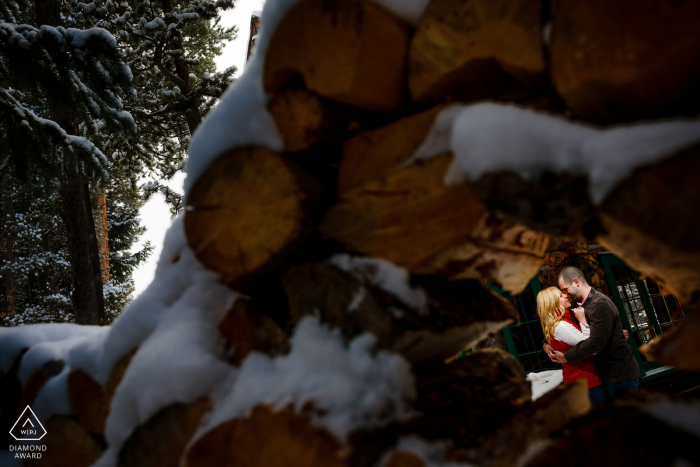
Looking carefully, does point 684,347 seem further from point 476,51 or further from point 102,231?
point 102,231

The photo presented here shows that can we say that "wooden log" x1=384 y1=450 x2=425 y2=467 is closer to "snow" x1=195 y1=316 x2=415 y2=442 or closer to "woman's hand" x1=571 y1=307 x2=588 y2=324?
"snow" x1=195 y1=316 x2=415 y2=442

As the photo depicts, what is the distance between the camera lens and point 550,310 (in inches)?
116

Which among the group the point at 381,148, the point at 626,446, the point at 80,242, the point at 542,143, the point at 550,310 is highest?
the point at 80,242

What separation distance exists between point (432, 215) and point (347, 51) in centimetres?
42

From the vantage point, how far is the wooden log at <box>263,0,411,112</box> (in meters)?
0.86

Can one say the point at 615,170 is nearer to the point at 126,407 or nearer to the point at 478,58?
the point at 478,58

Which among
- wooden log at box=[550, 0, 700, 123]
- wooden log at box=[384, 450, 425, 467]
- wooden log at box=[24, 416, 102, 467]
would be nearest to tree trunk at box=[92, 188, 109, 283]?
wooden log at box=[24, 416, 102, 467]

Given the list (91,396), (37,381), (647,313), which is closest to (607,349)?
(91,396)

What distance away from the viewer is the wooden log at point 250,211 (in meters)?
0.99

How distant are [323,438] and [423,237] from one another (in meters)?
0.47

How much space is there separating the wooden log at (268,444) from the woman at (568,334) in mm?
2498

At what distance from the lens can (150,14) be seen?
6109 millimetres

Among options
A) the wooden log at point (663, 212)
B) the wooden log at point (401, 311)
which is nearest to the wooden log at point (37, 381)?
the wooden log at point (401, 311)

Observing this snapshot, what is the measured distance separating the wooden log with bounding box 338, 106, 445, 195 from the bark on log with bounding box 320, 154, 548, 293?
0.03 m
